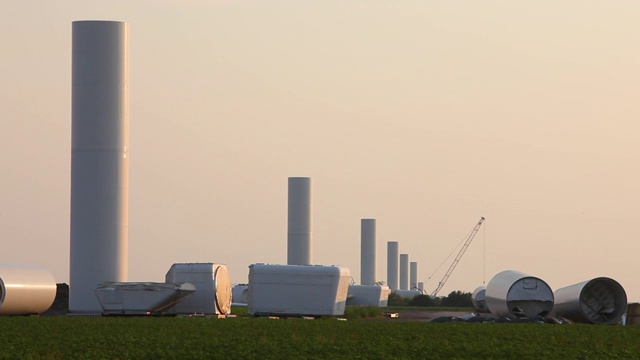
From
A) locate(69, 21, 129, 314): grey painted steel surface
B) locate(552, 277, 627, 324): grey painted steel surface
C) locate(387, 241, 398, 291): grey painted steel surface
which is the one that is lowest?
locate(387, 241, 398, 291): grey painted steel surface

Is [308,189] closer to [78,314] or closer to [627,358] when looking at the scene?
[78,314]

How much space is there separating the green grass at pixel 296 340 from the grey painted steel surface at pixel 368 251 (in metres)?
93.3

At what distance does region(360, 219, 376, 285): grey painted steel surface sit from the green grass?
93326 mm

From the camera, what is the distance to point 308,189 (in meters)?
124

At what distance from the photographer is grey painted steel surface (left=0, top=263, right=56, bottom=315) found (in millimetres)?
60906

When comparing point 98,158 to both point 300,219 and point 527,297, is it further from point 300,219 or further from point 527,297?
point 300,219

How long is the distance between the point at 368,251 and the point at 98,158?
81760 millimetres

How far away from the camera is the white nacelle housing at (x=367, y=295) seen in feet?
398

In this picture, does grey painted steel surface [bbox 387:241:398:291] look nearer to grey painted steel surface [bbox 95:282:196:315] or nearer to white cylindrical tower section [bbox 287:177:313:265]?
white cylindrical tower section [bbox 287:177:313:265]

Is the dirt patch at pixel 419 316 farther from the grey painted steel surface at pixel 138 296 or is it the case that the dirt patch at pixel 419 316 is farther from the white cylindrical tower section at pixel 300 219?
the white cylindrical tower section at pixel 300 219

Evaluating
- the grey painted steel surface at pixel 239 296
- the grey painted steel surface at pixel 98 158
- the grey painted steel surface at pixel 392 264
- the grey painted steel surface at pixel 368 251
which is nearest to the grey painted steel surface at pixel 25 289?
the grey painted steel surface at pixel 98 158

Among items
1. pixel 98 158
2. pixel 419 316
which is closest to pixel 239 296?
pixel 419 316

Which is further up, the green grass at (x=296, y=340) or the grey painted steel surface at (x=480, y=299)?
the green grass at (x=296, y=340)

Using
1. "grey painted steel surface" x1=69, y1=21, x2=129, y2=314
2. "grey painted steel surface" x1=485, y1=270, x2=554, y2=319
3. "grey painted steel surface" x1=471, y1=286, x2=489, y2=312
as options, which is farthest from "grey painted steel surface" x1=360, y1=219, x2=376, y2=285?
"grey painted steel surface" x1=485, y1=270, x2=554, y2=319
